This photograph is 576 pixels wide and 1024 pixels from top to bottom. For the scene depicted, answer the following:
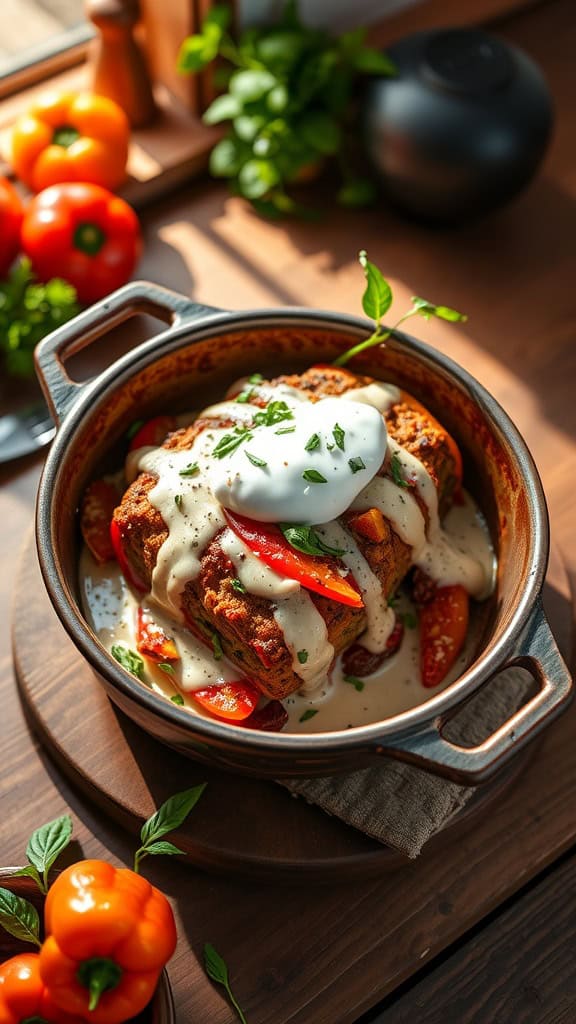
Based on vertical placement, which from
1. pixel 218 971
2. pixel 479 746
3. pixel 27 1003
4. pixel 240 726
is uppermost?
pixel 479 746

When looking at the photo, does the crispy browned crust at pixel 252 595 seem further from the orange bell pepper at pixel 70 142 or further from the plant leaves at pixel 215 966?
the orange bell pepper at pixel 70 142

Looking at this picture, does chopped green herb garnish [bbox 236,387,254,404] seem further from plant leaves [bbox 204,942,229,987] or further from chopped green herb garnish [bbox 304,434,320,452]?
plant leaves [bbox 204,942,229,987]

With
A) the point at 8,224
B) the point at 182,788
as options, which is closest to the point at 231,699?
the point at 182,788

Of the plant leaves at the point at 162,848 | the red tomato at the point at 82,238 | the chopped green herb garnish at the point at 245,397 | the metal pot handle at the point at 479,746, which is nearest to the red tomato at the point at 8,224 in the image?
the red tomato at the point at 82,238

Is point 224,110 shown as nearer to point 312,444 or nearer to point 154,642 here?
point 312,444

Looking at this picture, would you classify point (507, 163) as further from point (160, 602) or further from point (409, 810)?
point (409, 810)

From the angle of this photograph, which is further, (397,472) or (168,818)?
(397,472)

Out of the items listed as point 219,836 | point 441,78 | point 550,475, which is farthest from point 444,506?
point 441,78
